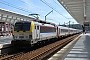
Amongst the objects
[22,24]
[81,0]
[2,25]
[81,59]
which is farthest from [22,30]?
[2,25]

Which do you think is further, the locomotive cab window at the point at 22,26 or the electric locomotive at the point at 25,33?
the locomotive cab window at the point at 22,26

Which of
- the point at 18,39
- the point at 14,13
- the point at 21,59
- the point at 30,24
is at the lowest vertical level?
the point at 21,59

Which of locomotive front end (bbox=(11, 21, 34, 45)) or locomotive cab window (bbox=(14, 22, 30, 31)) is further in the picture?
locomotive cab window (bbox=(14, 22, 30, 31))

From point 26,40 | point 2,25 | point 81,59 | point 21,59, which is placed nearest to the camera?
point 81,59

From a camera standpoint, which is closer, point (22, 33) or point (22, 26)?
point (22, 33)

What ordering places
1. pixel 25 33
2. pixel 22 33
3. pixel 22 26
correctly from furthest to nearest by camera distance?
1. pixel 22 26
2. pixel 22 33
3. pixel 25 33

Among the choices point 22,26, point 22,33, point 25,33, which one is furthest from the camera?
point 22,26

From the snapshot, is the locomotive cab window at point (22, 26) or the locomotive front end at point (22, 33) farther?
the locomotive cab window at point (22, 26)

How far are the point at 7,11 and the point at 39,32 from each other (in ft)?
59.7

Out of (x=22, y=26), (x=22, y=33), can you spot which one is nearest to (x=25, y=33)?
(x=22, y=33)

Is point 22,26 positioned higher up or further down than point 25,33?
higher up

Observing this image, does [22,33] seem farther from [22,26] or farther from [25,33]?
[22,26]

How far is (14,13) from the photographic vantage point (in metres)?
39.6

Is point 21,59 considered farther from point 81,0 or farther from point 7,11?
point 7,11
